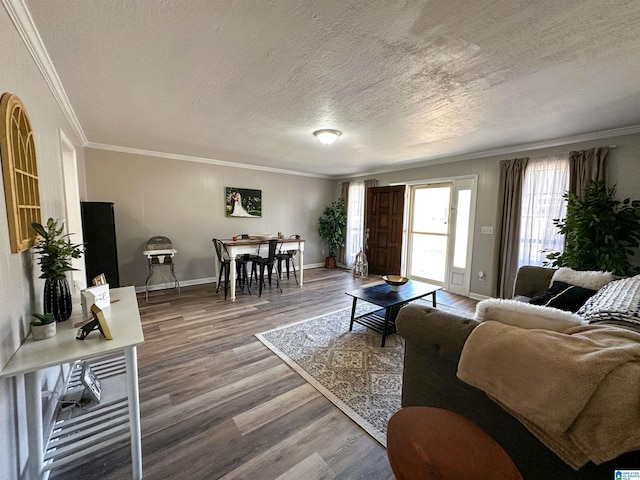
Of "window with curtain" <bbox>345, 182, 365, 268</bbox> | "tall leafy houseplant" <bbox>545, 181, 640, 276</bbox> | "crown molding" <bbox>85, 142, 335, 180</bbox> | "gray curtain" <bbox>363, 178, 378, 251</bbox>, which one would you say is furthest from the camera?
"window with curtain" <bbox>345, 182, 365, 268</bbox>

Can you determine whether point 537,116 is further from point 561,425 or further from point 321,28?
point 561,425

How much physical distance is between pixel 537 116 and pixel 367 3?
8.11 ft

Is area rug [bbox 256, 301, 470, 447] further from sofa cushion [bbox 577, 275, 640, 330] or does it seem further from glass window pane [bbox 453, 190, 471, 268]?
glass window pane [bbox 453, 190, 471, 268]

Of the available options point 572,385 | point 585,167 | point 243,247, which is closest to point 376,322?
point 243,247

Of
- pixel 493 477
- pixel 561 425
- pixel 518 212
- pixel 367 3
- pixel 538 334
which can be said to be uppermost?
pixel 367 3

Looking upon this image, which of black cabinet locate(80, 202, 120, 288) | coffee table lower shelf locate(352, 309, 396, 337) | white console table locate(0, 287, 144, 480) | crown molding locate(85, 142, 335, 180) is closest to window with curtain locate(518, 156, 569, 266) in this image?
coffee table lower shelf locate(352, 309, 396, 337)

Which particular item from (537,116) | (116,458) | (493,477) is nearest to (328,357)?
(116,458)

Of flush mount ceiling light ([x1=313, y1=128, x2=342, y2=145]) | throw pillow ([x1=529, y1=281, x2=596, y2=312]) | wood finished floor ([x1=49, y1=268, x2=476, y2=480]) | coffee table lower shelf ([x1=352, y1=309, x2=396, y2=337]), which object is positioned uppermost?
flush mount ceiling light ([x1=313, y1=128, x2=342, y2=145])

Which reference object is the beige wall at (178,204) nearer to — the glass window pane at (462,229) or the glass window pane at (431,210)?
the glass window pane at (431,210)

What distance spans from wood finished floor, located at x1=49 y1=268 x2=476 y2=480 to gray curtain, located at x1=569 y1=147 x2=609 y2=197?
3.97 metres

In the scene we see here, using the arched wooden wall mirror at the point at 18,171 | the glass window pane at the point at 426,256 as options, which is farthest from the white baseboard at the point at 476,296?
the arched wooden wall mirror at the point at 18,171

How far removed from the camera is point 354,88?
2145mm

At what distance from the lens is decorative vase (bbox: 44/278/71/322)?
149 centimetres

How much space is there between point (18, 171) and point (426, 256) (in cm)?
597
